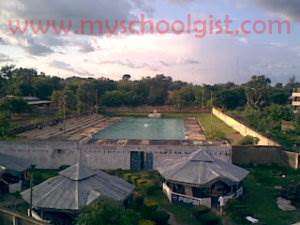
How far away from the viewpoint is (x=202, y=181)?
18.9 meters

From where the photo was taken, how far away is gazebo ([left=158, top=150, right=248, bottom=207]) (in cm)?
1894

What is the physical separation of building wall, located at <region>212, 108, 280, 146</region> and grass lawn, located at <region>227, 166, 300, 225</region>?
17.5 ft

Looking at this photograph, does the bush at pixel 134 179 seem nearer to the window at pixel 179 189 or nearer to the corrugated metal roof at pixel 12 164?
the window at pixel 179 189

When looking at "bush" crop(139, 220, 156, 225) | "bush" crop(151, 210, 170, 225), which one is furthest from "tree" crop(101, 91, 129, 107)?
"bush" crop(139, 220, 156, 225)

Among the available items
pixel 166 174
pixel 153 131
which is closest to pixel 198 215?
pixel 166 174

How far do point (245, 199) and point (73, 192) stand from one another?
8869 millimetres

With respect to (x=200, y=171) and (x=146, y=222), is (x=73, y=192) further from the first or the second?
(x=200, y=171)

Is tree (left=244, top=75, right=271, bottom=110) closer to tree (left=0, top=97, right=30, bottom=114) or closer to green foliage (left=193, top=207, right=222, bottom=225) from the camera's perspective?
tree (left=0, top=97, right=30, bottom=114)

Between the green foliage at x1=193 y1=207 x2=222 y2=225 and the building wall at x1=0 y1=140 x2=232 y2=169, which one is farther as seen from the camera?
the building wall at x1=0 y1=140 x2=232 y2=169

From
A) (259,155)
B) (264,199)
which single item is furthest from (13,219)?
(259,155)

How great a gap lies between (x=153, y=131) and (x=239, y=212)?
104ft

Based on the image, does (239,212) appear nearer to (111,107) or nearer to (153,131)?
(153,131)

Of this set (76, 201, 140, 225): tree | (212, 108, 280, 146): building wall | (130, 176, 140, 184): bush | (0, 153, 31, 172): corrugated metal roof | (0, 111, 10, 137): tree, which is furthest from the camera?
(212, 108, 280, 146): building wall

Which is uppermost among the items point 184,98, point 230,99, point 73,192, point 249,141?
point 184,98
